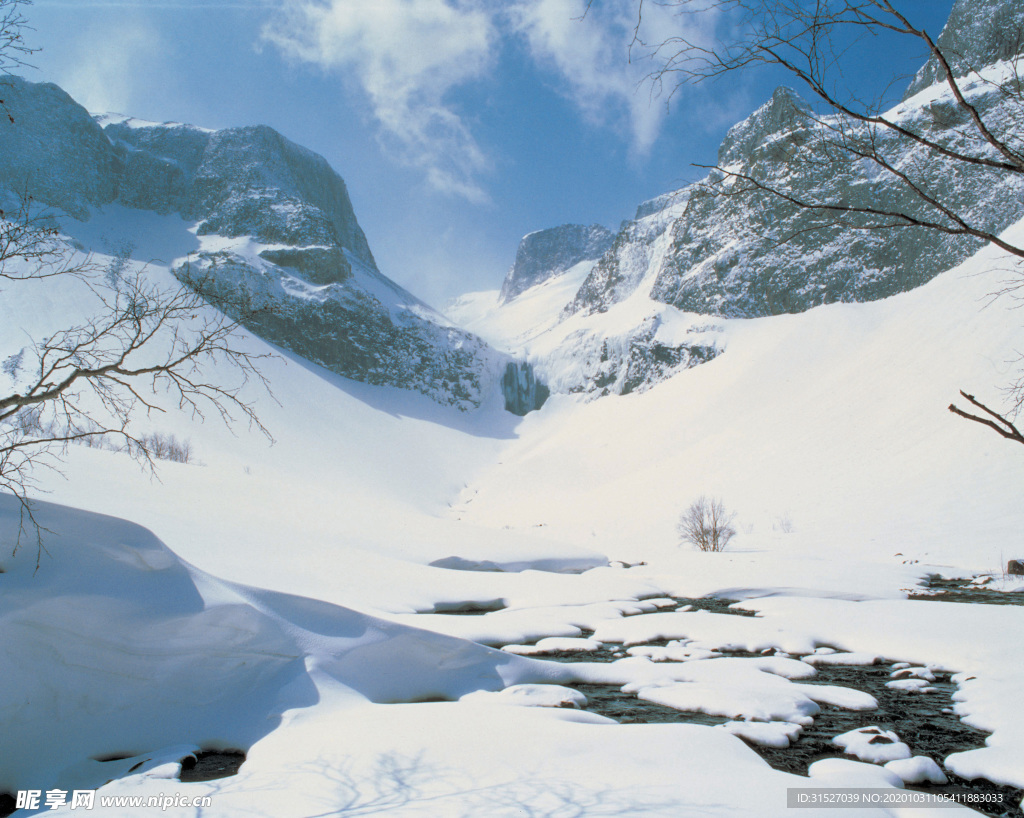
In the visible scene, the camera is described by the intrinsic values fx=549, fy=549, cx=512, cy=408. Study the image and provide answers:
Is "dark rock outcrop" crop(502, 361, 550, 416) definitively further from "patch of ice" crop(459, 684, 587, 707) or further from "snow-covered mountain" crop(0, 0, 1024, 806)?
"patch of ice" crop(459, 684, 587, 707)

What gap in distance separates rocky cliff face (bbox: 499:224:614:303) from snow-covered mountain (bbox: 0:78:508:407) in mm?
66056

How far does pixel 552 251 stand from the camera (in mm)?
136500

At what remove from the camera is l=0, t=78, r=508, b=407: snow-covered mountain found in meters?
57.7

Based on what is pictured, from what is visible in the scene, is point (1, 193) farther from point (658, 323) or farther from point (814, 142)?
point (814, 142)

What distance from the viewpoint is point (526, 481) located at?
135ft

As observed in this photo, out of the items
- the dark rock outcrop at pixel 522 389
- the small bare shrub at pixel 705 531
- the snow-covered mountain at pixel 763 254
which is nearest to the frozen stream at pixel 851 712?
the small bare shrub at pixel 705 531

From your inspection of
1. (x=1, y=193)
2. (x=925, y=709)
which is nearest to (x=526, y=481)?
(x=925, y=709)

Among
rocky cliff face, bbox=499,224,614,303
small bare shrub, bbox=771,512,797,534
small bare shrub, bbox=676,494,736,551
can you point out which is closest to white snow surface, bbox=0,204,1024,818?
small bare shrub, bbox=771,512,797,534

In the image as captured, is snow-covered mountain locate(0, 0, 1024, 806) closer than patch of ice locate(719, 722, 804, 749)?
Yes

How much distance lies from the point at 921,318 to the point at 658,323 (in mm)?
26961

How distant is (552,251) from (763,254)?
87685mm

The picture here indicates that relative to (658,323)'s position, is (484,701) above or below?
below

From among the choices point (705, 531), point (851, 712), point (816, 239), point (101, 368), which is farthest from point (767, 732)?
point (816, 239)

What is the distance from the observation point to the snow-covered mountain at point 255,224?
57688mm
